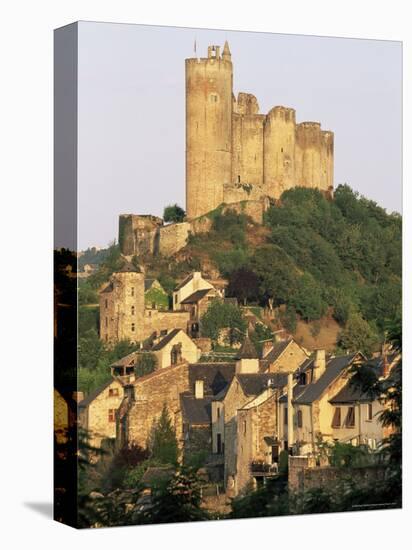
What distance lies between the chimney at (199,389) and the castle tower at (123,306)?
30.8 inches

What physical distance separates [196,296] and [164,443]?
175 centimetres

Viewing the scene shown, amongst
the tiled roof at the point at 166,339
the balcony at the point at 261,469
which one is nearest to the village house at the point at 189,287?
the tiled roof at the point at 166,339

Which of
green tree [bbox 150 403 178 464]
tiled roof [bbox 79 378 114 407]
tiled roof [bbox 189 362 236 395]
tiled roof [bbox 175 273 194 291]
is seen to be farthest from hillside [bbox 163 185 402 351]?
tiled roof [bbox 79 378 114 407]

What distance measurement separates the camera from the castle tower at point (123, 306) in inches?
1033

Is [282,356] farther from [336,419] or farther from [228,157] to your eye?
[228,157]

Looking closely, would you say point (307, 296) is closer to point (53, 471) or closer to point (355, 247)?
point (355, 247)

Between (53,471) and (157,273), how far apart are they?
263 centimetres

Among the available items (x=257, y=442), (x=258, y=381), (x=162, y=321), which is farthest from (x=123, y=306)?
(x=257, y=442)

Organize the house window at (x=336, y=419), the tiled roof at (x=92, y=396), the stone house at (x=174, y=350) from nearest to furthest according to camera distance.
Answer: the tiled roof at (x=92, y=396) < the stone house at (x=174, y=350) < the house window at (x=336, y=419)

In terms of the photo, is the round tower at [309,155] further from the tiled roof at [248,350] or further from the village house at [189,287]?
the tiled roof at [248,350]

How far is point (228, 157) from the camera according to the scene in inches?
1148

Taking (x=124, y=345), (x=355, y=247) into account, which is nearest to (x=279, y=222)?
(x=355, y=247)

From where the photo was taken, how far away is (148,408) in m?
26.2

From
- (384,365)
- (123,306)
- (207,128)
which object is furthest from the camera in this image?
(207,128)
